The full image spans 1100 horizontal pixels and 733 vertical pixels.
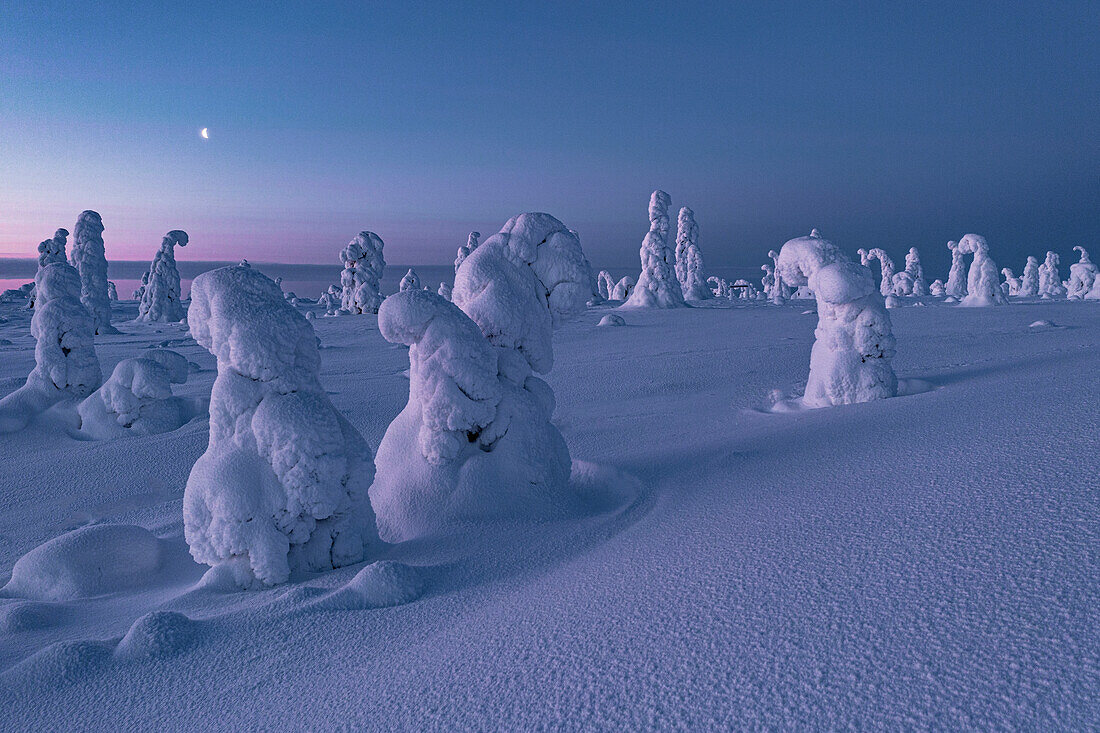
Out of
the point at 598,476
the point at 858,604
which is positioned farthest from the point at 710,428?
the point at 858,604

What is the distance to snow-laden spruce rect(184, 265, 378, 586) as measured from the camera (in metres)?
4.16

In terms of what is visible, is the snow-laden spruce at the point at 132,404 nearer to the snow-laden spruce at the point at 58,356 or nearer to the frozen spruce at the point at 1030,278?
the snow-laden spruce at the point at 58,356

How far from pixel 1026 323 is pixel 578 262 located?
16.4 metres

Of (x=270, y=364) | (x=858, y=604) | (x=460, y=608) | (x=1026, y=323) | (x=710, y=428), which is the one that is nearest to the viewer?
(x=858, y=604)

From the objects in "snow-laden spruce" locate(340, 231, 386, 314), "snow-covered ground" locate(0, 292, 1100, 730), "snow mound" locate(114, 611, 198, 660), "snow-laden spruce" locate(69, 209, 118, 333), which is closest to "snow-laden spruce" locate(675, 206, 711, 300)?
"snow-laden spruce" locate(340, 231, 386, 314)

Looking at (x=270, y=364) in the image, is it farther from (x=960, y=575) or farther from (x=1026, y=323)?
(x=1026, y=323)

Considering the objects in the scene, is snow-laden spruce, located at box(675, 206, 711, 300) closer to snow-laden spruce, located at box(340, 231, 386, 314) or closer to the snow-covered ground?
snow-laden spruce, located at box(340, 231, 386, 314)

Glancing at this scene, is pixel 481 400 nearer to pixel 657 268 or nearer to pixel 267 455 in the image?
pixel 267 455

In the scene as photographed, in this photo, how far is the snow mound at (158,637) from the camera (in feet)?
9.76

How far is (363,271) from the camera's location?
32.4 m

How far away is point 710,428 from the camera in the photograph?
8.05 meters

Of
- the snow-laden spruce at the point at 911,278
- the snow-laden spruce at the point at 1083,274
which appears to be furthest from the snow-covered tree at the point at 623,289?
the snow-laden spruce at the point at 1083,274

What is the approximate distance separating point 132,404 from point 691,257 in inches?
1360

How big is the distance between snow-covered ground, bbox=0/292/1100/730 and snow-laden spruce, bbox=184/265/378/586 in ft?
0.97
